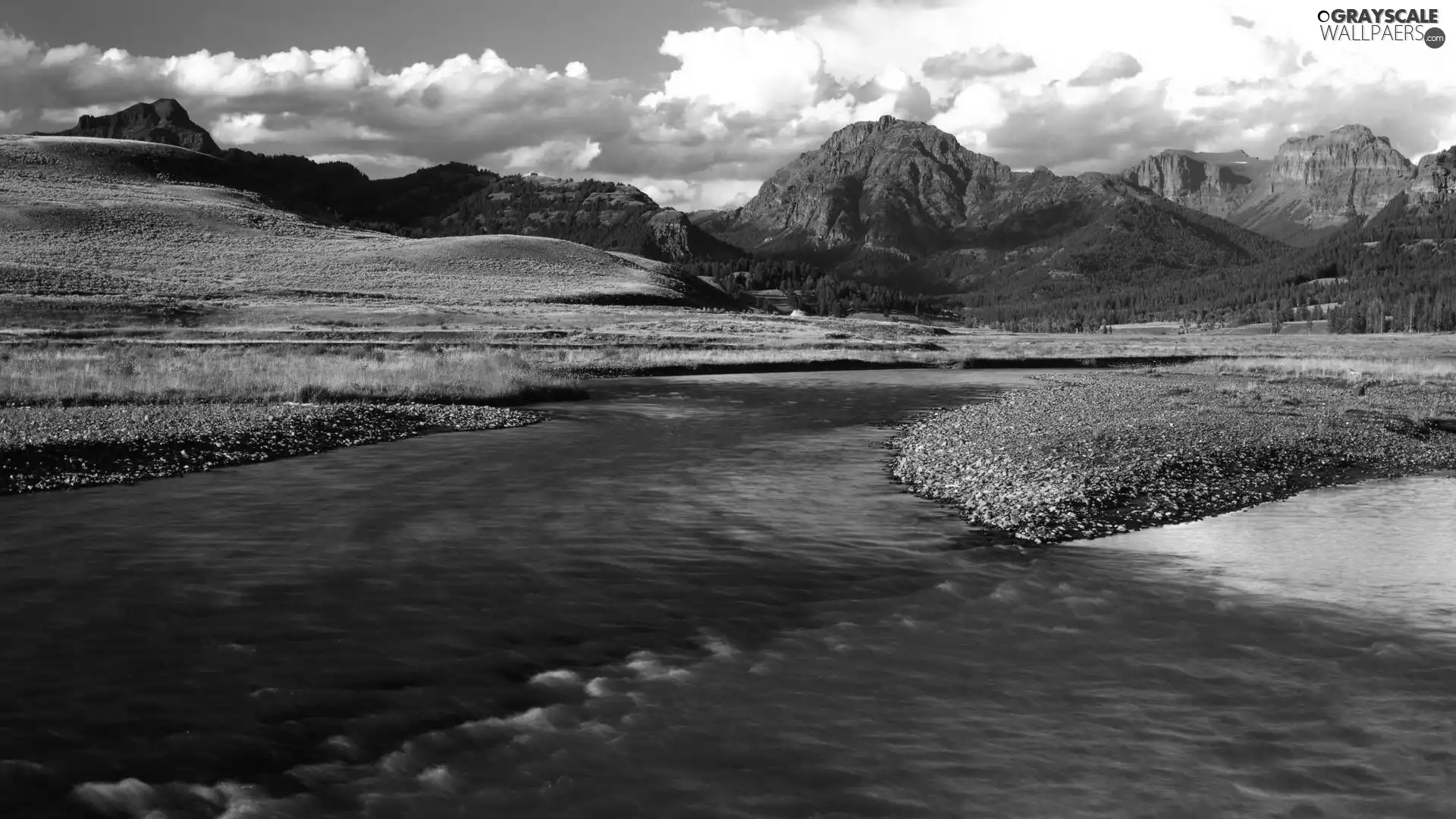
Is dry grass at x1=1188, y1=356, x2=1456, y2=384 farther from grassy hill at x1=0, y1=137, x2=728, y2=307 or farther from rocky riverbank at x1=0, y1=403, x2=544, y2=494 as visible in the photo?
grassy hill at x1=0, y1=137, x2=728, y2=307

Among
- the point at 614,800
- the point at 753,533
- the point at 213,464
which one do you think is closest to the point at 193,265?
the point at 213,464

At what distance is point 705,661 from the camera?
14.2m

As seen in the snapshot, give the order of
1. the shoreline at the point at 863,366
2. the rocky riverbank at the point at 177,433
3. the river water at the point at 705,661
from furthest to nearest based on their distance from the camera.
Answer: the shoreline at the point at 863,366, the rocky riverbank at the point at 177,433, the river water at the point at 705,661

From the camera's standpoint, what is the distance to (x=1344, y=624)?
612 inches

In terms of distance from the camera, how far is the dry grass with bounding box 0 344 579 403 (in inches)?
1609

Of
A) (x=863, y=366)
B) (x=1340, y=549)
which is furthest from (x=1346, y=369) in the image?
(x=1340, y=549)

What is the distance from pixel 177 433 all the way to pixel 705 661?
2428 cm

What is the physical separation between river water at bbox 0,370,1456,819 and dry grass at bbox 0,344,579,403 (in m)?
18.1

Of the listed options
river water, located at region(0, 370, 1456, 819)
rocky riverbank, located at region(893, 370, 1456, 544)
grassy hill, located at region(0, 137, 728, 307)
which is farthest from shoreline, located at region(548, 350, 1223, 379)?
grassy hill, located at region(0, 137, 728, 307)

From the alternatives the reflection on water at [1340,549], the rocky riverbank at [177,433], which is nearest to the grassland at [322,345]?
the rocky riverbank at [177,433]

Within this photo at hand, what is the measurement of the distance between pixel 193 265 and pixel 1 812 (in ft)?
494

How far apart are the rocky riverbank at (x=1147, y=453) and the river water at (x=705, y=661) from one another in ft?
4.58

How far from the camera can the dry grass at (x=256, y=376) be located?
40.9m

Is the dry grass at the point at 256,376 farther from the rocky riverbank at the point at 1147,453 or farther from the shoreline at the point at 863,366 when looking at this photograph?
the rocky riverbank at the point at 1147,453
